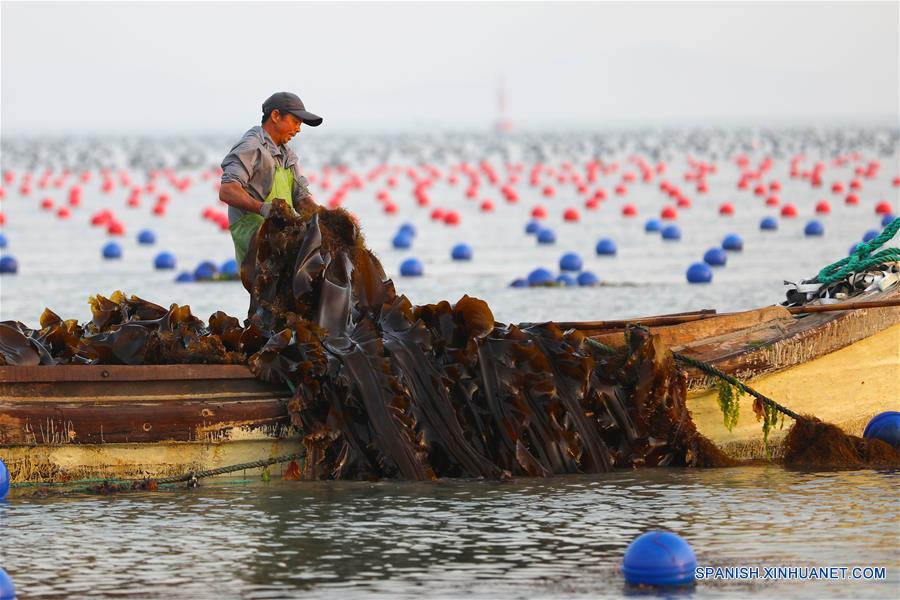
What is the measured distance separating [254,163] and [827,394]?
14.1 feet

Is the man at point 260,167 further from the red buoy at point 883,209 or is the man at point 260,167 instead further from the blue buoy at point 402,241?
the red buoy at point 883,209

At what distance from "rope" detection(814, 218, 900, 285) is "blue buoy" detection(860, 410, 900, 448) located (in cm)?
153

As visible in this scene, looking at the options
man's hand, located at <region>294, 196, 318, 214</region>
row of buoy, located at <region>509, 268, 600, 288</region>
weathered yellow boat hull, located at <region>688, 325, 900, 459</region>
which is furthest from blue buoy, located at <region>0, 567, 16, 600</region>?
row of buoy, located at <region>509, 268, 600, 288</region>

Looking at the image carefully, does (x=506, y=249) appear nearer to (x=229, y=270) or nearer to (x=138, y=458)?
(x=229, y=270)

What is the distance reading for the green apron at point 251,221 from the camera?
36.1ft

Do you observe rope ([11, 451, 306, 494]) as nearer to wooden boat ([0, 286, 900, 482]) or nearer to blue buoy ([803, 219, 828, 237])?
wooden boat ([0, 286, 900, 482])

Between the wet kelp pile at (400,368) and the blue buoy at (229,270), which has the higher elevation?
the blue buoy at (229,270)

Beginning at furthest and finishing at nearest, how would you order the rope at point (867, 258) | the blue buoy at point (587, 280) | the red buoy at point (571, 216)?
the red buoy at point (571, 216), the blue buoy at point (587, 280), the rope at point (867, 258)

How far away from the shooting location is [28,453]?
991 centimetres

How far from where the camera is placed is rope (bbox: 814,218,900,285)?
12289 mm

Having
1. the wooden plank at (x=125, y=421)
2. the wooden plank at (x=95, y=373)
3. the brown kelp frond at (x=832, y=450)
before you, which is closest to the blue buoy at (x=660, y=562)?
the wooden plank at (x=125, y=421)

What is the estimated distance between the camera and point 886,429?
11023 mm

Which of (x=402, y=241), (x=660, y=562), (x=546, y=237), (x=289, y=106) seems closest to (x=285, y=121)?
(x=289, y=106)

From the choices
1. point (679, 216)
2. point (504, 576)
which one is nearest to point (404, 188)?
point (679, 216)
